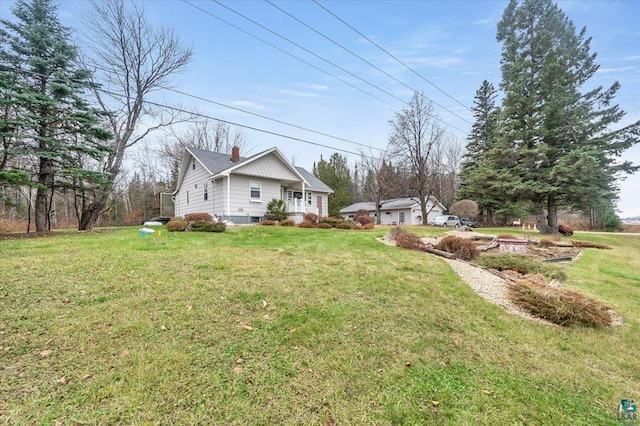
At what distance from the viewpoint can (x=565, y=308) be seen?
4.22 meters

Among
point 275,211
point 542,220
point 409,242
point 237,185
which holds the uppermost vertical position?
point 237,185

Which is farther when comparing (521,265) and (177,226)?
(177,226)

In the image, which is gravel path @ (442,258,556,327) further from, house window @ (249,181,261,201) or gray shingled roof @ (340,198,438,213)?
gray shingled roof @ (340,198,438,213)

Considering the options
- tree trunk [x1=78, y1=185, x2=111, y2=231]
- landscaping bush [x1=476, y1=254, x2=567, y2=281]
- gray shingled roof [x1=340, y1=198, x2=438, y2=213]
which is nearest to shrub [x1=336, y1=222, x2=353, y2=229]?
landscaping bush [x1=476, y1=254, x2=567, y2=281]

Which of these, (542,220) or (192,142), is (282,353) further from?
(192,142)

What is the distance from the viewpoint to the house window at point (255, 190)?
17.8m

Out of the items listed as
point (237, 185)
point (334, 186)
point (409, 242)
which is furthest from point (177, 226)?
point (334, 186)

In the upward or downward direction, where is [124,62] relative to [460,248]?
upward

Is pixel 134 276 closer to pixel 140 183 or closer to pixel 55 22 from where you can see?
pixel 55 22

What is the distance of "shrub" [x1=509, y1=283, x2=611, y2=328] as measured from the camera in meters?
4.13

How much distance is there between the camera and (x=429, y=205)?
37438mm

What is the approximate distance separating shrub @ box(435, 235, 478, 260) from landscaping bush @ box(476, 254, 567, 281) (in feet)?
1.33

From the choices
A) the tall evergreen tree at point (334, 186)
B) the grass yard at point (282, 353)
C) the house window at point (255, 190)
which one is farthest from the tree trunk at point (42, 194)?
the tall evergreen tree at point (334, 186)

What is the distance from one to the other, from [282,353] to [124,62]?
1904 cm
